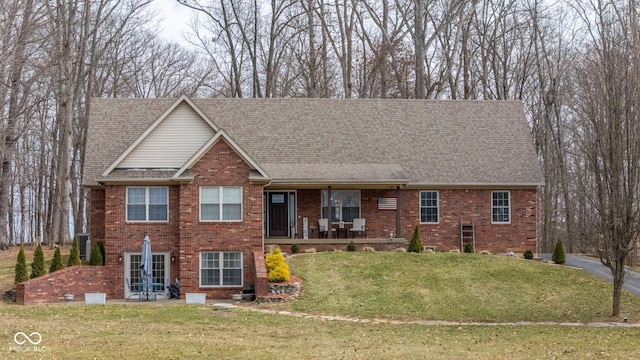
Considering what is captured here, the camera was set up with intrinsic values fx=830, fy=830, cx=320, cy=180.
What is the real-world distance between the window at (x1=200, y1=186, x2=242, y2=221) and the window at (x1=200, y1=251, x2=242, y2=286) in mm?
1254

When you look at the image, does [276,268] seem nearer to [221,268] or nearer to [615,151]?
[221,268]

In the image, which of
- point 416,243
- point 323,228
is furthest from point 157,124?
point 416,243

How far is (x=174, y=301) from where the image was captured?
27.2 metres

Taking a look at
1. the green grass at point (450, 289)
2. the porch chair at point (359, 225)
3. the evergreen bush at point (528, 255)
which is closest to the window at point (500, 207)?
the evergreen bush at point (528, 255)

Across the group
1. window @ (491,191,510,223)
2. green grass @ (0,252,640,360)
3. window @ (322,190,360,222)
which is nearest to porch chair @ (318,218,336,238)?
window @ (322,190,360,222)

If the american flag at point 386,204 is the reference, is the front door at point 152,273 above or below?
below

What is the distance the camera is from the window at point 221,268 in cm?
2867

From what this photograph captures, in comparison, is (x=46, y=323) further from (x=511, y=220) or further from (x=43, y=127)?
(x=43, y=127)

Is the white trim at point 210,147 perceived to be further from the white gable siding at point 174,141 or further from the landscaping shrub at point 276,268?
the landscaping shrub at point 276,268

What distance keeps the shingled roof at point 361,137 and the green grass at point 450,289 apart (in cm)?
454

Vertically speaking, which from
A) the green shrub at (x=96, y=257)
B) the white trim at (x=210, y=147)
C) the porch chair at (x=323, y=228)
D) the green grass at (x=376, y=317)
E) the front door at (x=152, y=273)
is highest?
the white trim at (x=210, y=147)

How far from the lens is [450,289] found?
27078 mm
